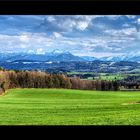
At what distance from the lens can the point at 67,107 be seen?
5438 mm

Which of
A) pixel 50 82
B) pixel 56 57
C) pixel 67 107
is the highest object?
pixel 56 57

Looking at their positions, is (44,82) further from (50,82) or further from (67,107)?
(67,107)

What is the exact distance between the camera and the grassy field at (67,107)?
535 centimetres

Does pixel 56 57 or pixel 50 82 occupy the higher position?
pixel 56 57

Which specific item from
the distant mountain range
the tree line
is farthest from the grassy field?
the distant mountain range

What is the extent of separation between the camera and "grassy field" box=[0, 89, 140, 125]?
5348 mm

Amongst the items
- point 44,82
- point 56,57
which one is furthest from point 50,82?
point 56,57

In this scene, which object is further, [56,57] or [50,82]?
[50,82]

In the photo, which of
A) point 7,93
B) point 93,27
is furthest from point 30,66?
point 93,27

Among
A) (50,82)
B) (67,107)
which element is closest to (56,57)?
(50,82)

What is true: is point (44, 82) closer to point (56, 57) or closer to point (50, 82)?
point (50, 82)

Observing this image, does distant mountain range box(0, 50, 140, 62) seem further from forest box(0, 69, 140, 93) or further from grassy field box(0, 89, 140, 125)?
grassy field box(0, 89, 140, 125)

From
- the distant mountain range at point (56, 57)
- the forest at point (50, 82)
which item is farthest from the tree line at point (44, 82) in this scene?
the distant mountain range at point (56, 57)
